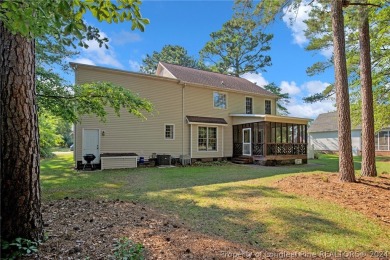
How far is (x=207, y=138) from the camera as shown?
17203mm

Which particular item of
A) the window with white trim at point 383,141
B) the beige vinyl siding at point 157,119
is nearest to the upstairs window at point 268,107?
the beige vinyl siding at point 157,119

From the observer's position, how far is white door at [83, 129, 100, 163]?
12948mm

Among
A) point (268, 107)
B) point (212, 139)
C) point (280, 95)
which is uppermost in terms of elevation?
point (280, 95)

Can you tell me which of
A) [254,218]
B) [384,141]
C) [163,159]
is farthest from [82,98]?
[384,141]

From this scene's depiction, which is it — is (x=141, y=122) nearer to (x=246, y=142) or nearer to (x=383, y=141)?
(x=246, y=142)

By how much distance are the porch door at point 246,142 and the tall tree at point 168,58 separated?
66.9 ft

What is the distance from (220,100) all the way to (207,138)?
10.6ft

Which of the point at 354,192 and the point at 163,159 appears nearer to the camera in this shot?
the point at 354,192

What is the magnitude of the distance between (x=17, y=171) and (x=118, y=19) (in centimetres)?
202

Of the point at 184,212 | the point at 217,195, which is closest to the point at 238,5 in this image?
the point at 217,195

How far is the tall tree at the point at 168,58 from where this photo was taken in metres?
35.6

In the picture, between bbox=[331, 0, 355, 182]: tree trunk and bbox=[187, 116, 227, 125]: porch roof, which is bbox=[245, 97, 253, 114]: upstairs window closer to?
bbox=[187, 116, 227, 125]: porch roof

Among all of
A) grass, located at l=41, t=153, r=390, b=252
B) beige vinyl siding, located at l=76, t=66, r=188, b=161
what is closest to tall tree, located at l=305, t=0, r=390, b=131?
grass, located at l=41, t=153, r=390, b=252

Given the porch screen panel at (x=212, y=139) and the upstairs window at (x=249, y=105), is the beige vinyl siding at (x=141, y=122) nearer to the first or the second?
the porch screen panel at (x=212, y=139)
